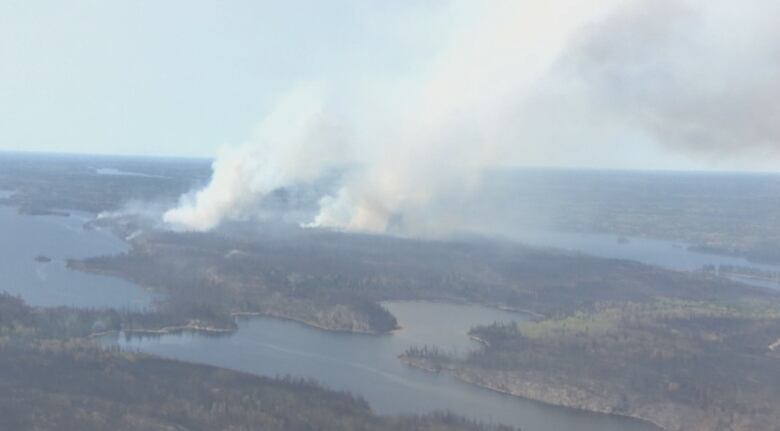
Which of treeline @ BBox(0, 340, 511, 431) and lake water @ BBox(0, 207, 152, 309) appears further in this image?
lake water @ BBox(0, 207, 152, 309)

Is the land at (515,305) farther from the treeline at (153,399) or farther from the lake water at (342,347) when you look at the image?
the lake water at (342,347)

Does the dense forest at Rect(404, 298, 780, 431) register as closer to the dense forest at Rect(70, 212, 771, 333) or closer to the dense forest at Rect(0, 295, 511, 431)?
the dense forest at Rect(70, 212, 771, 333)

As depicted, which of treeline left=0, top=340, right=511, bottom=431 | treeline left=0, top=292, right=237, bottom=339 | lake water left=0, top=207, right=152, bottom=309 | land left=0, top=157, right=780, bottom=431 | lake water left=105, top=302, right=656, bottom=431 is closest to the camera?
treeline left=0, top=340, right=511, bottom=431

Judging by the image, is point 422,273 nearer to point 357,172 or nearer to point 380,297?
point 380,297

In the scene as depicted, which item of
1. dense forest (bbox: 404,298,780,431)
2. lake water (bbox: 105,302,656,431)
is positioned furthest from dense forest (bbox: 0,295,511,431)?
dense forest (bbox: 404,298,780,431)

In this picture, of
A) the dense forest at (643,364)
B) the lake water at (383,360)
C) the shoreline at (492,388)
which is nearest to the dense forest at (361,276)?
the lake water at (383,360)

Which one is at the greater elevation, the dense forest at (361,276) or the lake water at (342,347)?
the dense forest at (361,276)

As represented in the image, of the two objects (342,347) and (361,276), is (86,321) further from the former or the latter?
(361,276)
